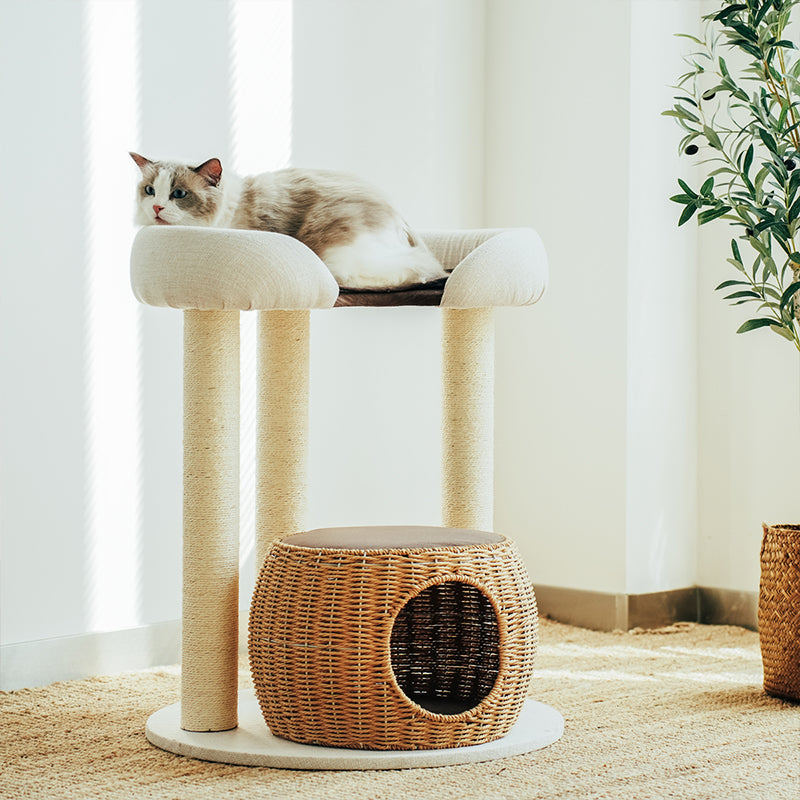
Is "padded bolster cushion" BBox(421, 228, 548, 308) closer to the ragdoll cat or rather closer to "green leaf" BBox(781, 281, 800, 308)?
the ragdoll cat

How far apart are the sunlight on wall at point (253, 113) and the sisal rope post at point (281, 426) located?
1.87 ft

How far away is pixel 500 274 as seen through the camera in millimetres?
1975

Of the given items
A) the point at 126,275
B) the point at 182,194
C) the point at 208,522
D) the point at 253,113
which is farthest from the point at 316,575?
the point at 253,113

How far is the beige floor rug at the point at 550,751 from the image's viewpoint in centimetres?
160

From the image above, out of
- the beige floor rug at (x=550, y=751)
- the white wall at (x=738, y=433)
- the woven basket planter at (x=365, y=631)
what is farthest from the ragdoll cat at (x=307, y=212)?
the white wall at (x=738, y=433)

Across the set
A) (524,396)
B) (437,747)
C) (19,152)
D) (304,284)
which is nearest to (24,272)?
(19,152)

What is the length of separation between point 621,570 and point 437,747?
1250 millimetres

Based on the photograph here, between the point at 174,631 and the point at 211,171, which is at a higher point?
the point at 211,171

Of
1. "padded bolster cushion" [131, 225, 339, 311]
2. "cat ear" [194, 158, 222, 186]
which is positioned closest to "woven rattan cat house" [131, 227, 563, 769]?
"padded bolster cushion" [131, 225, 339, 311]

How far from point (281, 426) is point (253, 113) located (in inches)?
35.5

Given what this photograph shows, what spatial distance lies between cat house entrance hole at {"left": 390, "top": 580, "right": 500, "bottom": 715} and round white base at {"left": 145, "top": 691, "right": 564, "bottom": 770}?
0.38 feet

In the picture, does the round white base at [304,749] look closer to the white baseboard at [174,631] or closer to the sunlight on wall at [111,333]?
the white baseboard at [174,631]

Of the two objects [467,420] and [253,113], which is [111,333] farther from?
[467,420]

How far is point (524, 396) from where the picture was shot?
3.10 metres
